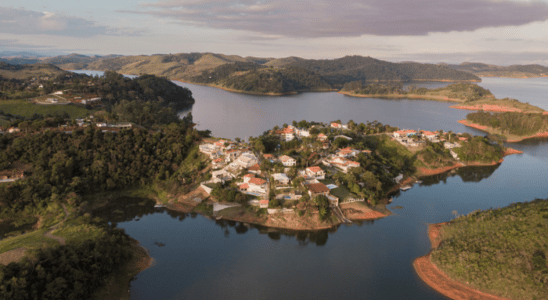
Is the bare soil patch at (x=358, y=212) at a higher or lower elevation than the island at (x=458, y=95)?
lower

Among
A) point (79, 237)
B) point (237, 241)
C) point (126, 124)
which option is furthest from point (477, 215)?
point (126, 124)

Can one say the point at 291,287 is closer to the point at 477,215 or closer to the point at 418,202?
the point at 477,215

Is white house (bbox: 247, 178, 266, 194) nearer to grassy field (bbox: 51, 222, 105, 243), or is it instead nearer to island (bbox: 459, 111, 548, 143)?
grassy field (bbox: 51, 222, 105, 243)

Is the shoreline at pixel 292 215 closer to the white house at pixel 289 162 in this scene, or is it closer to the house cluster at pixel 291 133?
the white house at pixel 289 162

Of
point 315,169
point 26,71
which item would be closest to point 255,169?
point 315,169

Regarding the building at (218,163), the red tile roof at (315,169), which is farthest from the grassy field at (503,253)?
the building at (218,163)
